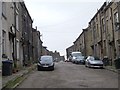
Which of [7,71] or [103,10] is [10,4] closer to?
[7,71]

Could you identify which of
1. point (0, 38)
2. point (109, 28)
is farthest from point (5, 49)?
point (109, 28)

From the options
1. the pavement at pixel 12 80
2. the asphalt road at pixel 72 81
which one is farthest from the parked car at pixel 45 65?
the pavement at pixel 12 80

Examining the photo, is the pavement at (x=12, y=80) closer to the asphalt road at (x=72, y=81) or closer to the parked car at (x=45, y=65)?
the asphalt road at (x=72, y=81)

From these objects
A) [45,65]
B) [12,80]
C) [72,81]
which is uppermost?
[45,65]

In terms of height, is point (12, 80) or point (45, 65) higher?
point (45, 65)

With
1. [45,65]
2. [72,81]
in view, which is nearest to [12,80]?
[72,81]

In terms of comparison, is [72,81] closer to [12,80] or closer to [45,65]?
[12,80]

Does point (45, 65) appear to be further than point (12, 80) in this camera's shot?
Yes

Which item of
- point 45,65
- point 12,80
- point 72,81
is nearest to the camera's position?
point 12,80

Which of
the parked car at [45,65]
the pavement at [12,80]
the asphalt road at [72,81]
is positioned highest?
the parked car at [45,65]

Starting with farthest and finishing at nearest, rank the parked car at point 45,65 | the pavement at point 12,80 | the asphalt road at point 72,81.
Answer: the parked car at point 45,65 → the asphalt road at point 72,81 → the pavement at point 12,80

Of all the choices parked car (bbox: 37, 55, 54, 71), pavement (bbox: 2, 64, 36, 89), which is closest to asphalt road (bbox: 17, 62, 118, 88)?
pavement (bbox: 2, 64, 36, 89)

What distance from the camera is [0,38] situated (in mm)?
20969

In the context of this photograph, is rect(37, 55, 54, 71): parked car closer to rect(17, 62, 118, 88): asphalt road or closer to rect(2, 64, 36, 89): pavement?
rect(17, 62, 118, 88): asphalt road
